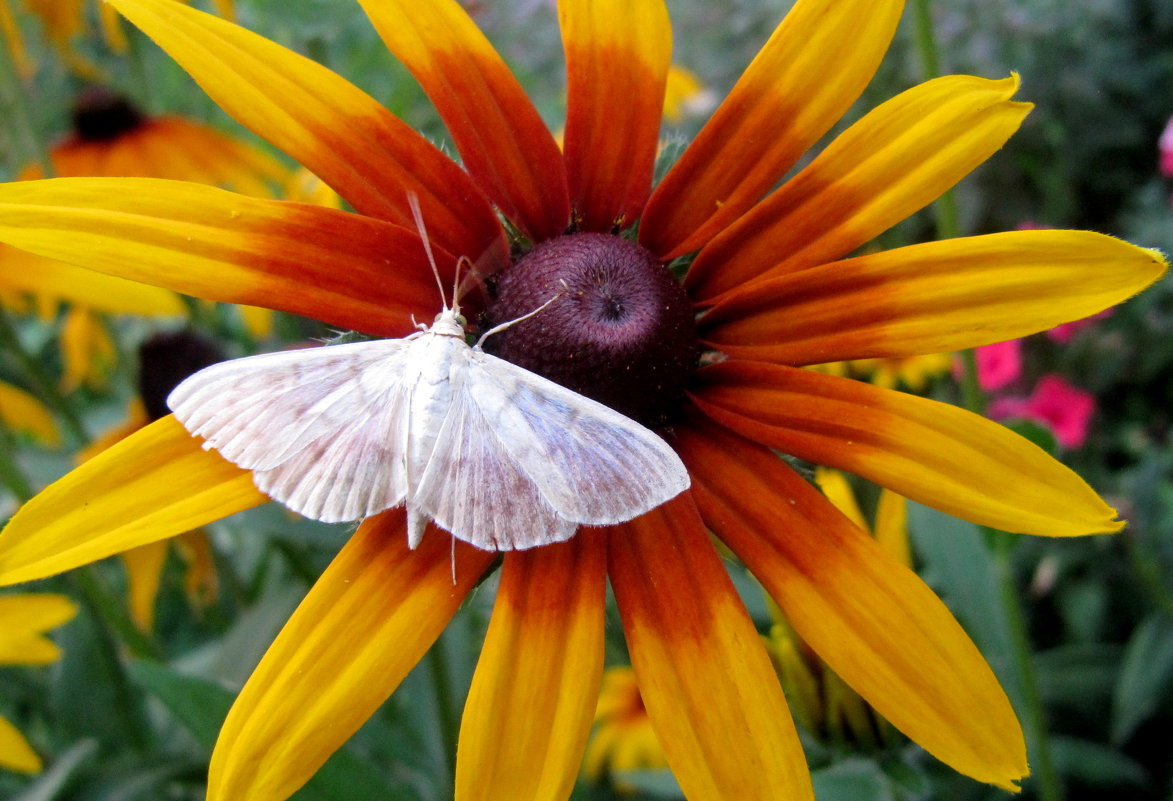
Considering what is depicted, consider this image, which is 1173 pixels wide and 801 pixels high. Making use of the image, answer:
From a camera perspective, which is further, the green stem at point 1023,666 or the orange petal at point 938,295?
the green stem at point 1023,666

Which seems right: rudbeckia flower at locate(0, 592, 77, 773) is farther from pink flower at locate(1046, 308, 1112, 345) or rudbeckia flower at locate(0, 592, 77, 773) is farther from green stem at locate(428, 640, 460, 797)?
pink flower at locate(1046, 308, 1112, 345)

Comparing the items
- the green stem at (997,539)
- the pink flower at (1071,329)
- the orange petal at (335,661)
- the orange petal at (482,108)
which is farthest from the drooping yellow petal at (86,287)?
the pink flower at (1071,329)

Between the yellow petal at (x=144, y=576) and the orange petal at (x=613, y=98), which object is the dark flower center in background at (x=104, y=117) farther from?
the orange petal at (x=613, y=98)

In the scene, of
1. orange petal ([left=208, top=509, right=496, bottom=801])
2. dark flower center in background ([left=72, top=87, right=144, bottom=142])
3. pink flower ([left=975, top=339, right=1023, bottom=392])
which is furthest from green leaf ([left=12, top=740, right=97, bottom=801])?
pink flower ([left=975, top=339, right=1023, bottom=392])

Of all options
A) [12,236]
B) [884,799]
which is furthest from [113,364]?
[884,799]

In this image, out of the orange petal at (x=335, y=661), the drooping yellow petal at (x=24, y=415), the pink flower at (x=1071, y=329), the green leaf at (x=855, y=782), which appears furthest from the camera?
the pink flower at (x=1071, y=329)
